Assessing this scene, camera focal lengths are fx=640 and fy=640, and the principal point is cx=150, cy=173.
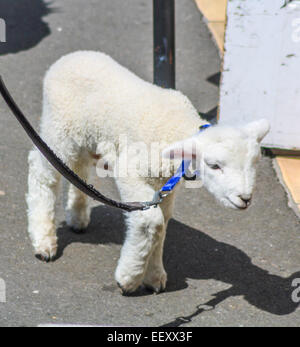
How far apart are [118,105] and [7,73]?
412 cm

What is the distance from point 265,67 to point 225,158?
2819 mm

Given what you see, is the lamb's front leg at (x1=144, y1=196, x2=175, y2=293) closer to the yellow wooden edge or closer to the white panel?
the white panel

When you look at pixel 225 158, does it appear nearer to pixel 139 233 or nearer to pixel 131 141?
A: pixel 131 141

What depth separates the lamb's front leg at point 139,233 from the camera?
4.03 meters

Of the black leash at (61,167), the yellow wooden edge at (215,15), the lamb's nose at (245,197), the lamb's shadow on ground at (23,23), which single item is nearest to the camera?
the black leash at (61,167)

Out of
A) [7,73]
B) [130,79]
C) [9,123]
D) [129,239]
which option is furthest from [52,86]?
[7,73]

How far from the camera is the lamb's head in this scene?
353 centimetres

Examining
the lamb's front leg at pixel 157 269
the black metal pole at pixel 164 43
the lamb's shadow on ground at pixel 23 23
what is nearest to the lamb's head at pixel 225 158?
the lamb's front leg at pixel 157 269

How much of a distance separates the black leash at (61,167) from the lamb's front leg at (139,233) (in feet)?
0.42

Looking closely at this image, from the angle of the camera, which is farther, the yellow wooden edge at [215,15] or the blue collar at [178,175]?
the yellow wooden edge at [215,15]

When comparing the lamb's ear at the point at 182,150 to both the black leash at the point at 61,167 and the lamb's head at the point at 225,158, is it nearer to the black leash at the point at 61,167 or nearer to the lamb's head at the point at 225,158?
the lamb's head at the point at 225,158

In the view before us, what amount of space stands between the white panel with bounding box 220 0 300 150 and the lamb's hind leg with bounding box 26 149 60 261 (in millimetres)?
2030

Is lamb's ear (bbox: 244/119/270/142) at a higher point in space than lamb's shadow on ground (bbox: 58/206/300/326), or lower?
higher

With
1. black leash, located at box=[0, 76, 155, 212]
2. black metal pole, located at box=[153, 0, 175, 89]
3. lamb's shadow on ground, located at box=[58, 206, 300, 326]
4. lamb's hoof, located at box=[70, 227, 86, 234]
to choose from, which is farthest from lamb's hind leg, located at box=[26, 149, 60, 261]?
black metal pole, located at box=[153, 0, 175, 89]
